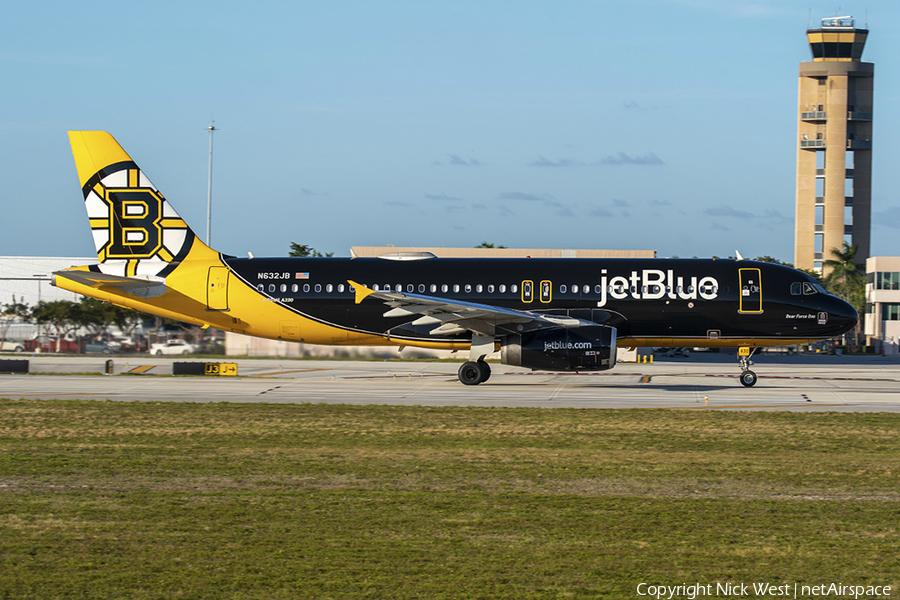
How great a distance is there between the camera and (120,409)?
86.4ft

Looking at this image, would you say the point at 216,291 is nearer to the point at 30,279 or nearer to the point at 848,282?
the point at 30,279

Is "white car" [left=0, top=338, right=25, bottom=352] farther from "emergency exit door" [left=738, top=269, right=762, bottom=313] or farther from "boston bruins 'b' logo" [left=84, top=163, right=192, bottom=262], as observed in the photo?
"emergency exit door" [left=738, top=269, right=762, bottom=313]

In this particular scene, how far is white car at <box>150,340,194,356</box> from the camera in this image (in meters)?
52.6

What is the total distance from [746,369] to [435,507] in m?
25.5

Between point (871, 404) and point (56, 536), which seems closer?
point (56, 536)

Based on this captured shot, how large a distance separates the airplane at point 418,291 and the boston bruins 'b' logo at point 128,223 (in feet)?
0.14

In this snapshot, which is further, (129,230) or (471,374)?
(129,230)

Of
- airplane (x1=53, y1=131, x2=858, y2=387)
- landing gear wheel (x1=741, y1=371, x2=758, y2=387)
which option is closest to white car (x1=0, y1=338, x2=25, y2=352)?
airplane (x1=53, y1=131, x2=858, y2=387)

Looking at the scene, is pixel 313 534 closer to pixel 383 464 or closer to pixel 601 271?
pixel 383 464

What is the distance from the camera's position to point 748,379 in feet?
117

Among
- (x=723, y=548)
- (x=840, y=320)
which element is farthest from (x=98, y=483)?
(x=840, y=320)

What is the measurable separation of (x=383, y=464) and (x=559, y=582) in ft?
25.7

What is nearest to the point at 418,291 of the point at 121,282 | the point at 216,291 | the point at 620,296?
the point at 620,296

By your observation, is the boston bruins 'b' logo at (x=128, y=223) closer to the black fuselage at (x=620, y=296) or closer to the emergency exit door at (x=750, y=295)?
the black fuselage at (x=620, y=296)
